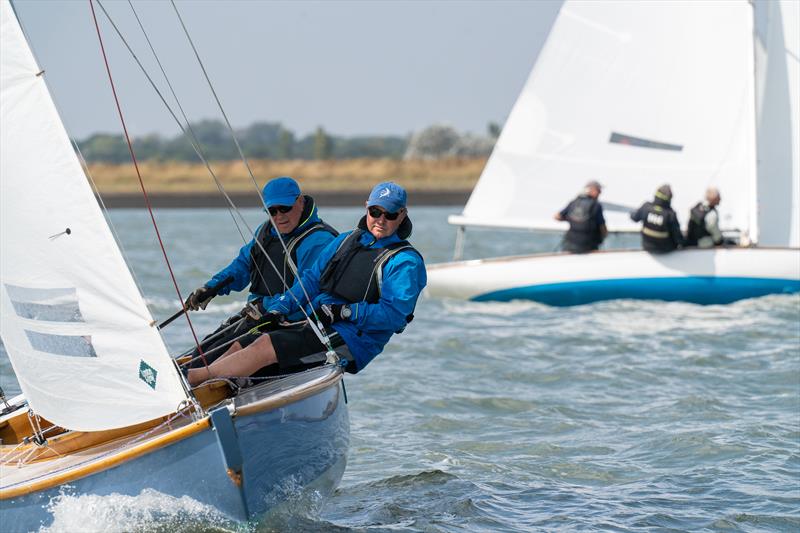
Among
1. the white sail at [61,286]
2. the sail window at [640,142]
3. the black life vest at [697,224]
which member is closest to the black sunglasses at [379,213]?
the white sail at [61,286]

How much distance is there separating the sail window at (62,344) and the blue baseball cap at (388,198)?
1.36 m

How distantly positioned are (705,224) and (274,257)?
23.9 ft

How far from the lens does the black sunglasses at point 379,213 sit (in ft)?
15.9

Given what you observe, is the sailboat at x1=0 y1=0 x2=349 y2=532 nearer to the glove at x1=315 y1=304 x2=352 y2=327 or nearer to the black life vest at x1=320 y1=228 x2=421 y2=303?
the glove at x1=315 y1=304 x2=352 y2=327

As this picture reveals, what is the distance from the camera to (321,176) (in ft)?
163

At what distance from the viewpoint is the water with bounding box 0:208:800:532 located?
4965mm

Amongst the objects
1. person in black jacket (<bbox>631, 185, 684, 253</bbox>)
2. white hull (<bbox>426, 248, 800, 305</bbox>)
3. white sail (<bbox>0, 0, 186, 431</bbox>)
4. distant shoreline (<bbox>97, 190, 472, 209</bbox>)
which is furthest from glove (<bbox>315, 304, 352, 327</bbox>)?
distant shoreline (<bbox>97, 190, 472, 209</bbox>)

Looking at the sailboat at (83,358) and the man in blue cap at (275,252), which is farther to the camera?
the man in blue cap at (275,252)

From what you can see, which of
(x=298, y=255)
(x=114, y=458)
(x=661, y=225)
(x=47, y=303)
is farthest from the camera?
(x=661, y=225)

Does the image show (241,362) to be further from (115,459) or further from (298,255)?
(115,459)

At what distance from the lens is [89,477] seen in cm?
382

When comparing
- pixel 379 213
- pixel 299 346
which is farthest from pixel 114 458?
pixel 379 213

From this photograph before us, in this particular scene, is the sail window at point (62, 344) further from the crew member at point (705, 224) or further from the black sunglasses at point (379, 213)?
the crew member at point (705, 224)

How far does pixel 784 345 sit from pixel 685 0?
4.82m
